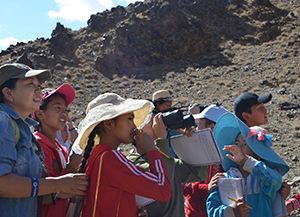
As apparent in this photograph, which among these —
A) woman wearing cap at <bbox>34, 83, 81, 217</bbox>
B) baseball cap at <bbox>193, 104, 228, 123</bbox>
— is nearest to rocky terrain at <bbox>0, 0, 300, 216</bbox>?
baseball cap at <bbox>193, 104, 228, 123</bbox>

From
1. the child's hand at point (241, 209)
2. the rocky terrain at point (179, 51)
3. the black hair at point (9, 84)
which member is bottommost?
the child's hand at point (241, 209)

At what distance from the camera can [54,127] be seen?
2.92 m

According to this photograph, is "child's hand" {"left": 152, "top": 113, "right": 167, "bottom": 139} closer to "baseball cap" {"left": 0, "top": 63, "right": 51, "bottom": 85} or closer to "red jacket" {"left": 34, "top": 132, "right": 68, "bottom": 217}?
"red jacket" {"left": 34, "top": 132, "right": 68, "bottom": 217}

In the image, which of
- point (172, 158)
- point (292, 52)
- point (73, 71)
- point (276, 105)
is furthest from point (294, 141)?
point (73, 71)

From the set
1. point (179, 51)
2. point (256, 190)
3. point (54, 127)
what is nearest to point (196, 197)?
point (256, 190)

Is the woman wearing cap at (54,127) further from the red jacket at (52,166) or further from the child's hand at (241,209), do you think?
the child's hand at (241,209)

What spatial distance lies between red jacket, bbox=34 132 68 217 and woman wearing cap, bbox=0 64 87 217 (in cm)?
13

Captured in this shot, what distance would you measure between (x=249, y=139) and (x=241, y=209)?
1.45 ft

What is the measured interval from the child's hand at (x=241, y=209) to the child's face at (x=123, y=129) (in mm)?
687

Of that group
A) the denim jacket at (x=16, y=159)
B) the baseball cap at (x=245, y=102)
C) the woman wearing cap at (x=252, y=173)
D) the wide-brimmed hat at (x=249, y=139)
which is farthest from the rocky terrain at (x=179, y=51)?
the denim jacket at (x=16, y=159)

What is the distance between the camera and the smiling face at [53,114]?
2898 millimetres

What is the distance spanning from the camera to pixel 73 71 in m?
26.0

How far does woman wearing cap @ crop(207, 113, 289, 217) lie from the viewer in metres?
2.78

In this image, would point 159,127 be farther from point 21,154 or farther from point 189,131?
point 21,154
